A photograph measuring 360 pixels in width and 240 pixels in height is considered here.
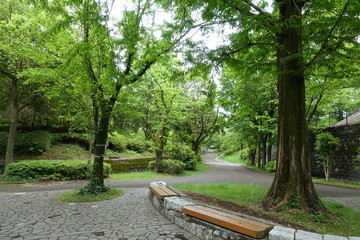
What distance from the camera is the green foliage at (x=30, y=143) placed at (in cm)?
1184

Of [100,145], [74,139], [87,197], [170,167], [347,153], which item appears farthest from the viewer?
[74,139]

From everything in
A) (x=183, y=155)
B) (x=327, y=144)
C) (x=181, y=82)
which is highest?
(x=181, y=82)

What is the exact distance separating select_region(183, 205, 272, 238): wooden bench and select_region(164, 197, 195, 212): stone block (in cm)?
25

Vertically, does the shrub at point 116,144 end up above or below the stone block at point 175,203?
above

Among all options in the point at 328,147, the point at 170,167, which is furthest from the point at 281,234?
the point at 328,147

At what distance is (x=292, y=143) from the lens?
190 inches

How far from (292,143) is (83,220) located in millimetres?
4685

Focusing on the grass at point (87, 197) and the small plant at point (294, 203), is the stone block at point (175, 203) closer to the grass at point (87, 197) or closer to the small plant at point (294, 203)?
the small plant at point (294, 203)

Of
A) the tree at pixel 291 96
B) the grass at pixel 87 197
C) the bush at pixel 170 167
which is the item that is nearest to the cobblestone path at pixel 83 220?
the grass at pixel 87 197

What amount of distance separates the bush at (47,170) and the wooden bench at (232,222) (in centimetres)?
709

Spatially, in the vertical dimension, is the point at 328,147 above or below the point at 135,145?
above

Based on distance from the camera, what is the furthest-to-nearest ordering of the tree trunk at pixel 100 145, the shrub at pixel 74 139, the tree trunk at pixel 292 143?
the shrub at pixel 74 139 < the tree trunk at pixel 100 145 < the tree trunk at pixel 292 143

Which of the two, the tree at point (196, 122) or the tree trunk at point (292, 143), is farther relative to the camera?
the tree at point (196, 122)

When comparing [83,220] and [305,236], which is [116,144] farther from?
[305,236]
